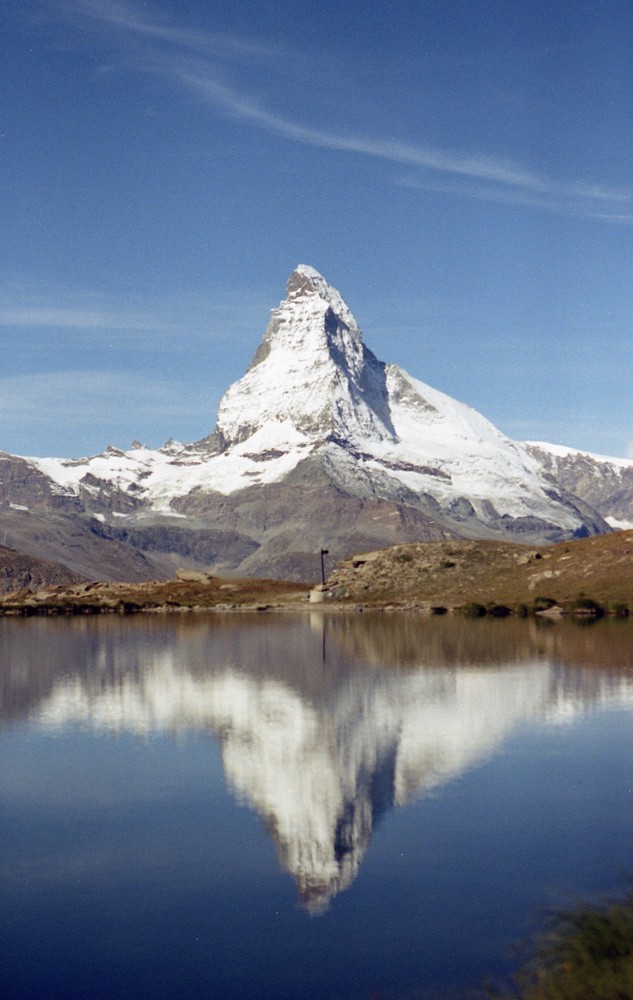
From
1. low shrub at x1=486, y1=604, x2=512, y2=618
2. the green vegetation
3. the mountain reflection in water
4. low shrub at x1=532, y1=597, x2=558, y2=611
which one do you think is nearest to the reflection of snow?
the mountain reflection in water

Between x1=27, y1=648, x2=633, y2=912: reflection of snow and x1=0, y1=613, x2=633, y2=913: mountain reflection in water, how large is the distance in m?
0.10

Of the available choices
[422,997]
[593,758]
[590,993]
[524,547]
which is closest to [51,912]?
[422,997]

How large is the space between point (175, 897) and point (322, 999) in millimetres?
7551

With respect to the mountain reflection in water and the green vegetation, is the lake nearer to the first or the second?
the mountain reflection in water

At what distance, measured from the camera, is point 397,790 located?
134 ft

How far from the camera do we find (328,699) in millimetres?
64812

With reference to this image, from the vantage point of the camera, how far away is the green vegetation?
68.4 feet

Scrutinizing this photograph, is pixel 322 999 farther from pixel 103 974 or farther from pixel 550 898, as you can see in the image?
pixel 550 898

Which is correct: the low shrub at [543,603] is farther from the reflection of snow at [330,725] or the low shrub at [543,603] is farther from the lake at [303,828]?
the lake at [303,828]

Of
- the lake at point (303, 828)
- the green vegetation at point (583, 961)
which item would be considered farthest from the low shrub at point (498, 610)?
the green vegetation at point (583, 961)

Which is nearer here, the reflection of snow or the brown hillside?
the reflection of snow

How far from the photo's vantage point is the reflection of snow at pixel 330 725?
36250 millimetres

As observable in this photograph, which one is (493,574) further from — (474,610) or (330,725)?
(330,725)

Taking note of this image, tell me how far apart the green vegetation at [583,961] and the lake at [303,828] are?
→ 1.05 m
